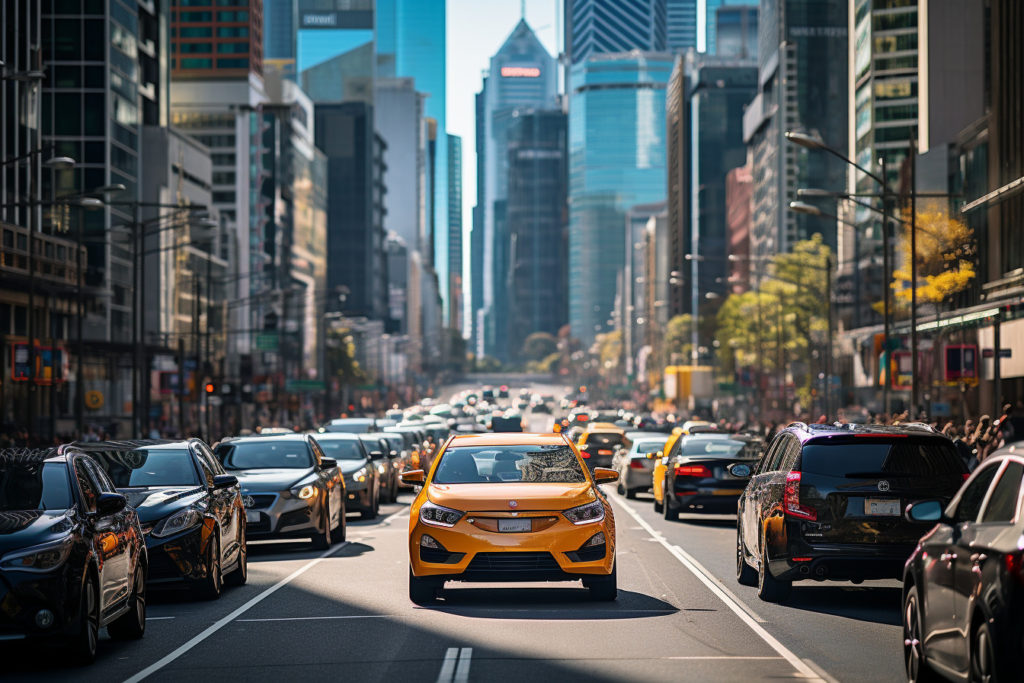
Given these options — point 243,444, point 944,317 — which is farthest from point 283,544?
point 944,317

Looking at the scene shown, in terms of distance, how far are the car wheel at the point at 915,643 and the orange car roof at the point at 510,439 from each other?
7.15 m

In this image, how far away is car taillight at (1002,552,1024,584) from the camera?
801cm

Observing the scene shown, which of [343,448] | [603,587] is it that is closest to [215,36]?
[343,448]

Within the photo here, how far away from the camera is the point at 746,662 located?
12391 mm

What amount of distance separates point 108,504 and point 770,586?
663cm

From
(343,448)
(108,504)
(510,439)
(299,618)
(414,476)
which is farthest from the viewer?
(343,448)

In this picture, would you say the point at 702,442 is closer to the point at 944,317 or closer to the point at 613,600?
the point at 613,600

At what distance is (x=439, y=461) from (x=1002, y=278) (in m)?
54.7

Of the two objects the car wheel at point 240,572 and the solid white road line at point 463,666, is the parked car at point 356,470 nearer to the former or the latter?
the car wheel at point 240,572

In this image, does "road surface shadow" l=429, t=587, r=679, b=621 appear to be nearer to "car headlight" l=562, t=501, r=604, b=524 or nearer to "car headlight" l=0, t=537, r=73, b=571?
"car headlight" l=562, t=501, r=604, b=524

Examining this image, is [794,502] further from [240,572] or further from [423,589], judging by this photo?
[240,572]

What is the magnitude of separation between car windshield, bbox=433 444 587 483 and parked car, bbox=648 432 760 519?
1294 cm

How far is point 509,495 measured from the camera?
16.3m

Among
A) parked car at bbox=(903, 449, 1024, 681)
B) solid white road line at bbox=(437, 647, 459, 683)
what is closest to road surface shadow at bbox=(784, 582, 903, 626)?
solid white road line at bbox=(437, 647, 459, 683)
